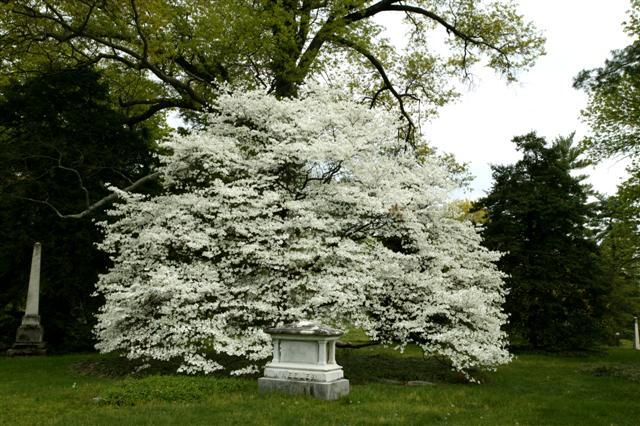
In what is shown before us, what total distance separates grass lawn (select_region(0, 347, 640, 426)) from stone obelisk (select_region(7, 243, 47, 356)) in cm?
288

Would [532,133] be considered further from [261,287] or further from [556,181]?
[261,287]

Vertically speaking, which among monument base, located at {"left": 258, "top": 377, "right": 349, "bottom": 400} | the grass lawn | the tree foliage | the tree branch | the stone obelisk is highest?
the tree foliage

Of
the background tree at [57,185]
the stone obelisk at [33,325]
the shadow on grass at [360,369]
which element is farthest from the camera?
the background tree at [57,185]

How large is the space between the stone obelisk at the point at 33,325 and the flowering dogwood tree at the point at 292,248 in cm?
468

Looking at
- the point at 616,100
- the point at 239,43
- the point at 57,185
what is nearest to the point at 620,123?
the point at 616,100

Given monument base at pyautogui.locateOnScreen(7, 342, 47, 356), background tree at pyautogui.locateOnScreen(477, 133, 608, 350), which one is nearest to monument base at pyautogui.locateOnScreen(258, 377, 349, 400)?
monument base at pyautogui.locateOnScreen(7, 342, 47, 356)

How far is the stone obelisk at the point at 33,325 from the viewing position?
1570 cm

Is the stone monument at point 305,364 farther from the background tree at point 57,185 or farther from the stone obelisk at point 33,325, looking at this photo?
the stone obelisk at point 33,325

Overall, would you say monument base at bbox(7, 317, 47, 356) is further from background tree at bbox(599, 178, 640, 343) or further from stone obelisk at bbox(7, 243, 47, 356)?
background tree at bbox(599, 178, 640, 343)

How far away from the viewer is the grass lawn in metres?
7.40

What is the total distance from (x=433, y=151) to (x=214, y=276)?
1316 centimetres

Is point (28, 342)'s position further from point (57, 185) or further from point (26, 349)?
point (57, 185)

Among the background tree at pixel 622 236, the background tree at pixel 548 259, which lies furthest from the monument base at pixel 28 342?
the background tree at pixel 622 236

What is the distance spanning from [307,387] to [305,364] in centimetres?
39
